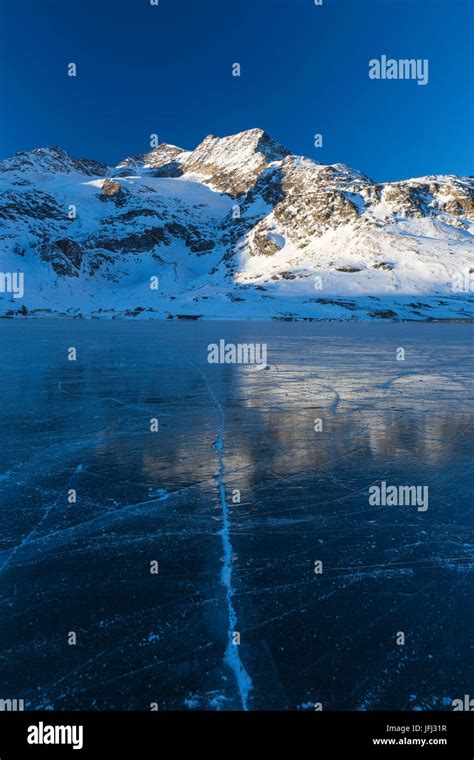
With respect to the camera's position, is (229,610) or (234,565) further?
(234,565)

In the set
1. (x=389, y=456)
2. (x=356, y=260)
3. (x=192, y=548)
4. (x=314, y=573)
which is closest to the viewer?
(x=314, y=573)

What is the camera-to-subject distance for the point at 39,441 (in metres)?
9.20

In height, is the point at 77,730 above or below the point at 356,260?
below

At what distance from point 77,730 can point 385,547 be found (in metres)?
3.37

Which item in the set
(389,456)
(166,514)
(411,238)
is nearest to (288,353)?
(389,456)

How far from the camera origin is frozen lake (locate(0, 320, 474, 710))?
336cm

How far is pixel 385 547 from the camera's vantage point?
5176 mm

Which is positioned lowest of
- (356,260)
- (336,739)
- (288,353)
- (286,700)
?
(336,739)

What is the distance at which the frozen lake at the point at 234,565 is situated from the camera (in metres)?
3.36

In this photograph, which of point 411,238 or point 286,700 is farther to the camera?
point 411,238

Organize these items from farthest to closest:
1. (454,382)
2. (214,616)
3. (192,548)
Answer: (454,382) → (192,548) → (214,616)

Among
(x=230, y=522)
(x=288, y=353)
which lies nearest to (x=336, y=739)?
(x=230, y=522)

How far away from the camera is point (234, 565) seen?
4.78 m

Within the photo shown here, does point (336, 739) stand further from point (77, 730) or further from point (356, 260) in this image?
point (356, 260)
